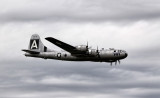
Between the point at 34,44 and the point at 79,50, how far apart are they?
13.2 meters

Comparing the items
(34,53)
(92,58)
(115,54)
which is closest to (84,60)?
(92,58)

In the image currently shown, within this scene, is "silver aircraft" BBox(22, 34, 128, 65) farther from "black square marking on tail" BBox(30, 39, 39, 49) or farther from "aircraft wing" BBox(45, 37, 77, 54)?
"black square marking on tail" BBox(30, 39, 39, 49)

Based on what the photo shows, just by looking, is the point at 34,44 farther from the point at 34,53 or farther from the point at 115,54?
the point at 115,54

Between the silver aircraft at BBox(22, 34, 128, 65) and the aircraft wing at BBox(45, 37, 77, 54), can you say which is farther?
the silver aircraft at BBox(22, 34, 128, 65)

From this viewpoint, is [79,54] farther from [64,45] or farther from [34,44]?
[34,44]

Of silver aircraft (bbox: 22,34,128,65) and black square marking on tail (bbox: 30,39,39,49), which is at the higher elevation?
black square marking on tail (bbox: 30,39,39,49)

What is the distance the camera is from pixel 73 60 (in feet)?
219

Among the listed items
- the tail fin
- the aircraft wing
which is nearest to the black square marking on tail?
the tail fin

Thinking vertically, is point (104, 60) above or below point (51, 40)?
below

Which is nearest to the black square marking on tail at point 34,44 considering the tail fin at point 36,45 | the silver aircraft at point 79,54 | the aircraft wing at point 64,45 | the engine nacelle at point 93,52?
the tail fin at point 36,45

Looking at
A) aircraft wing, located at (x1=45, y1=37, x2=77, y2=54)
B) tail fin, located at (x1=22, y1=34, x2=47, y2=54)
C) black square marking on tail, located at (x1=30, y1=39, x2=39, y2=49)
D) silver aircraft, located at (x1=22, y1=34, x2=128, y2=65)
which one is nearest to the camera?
aircraft wing, located at (x1=45, y1=37, x2=77, y2=54)

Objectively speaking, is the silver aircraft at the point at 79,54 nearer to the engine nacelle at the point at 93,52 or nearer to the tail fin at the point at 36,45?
the engine nacelle at the point at 93,52

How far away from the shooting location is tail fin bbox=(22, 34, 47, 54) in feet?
235

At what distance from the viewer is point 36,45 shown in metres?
73.2
